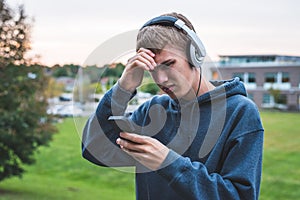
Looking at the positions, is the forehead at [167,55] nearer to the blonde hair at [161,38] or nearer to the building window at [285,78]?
the blonde hair at [161,38]

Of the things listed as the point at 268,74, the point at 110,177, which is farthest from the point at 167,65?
the point at 110,177

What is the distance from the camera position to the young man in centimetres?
61

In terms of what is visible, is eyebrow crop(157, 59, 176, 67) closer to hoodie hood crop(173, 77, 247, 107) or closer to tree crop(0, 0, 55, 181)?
hoodie hood crop(173, 77, 247, 107)

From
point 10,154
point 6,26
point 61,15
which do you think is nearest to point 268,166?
point 10,154

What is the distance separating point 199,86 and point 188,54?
0.07 metres

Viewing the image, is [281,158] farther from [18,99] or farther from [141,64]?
[141,64]

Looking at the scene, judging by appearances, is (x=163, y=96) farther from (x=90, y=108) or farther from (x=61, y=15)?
(x=61, y=15)

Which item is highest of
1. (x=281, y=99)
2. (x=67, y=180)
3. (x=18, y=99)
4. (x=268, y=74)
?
(x=268, y=74)

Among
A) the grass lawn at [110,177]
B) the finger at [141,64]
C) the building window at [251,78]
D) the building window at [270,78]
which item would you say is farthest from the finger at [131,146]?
the grass lawn at [110,177]

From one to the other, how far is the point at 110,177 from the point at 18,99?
8.26ft

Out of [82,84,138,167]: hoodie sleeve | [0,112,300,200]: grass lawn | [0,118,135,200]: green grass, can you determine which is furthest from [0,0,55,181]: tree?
[82,84,138,167]: hoodie sleeve

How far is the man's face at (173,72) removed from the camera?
0.71 m

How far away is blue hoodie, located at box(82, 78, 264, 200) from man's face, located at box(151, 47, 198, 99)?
5 cm

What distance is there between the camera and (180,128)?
0.79m
